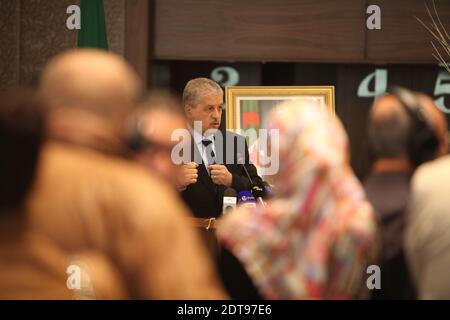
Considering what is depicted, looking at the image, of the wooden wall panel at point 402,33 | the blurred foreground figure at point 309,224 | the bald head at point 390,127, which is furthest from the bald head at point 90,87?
the wooden wall panel at point 402,33

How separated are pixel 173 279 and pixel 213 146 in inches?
83.1

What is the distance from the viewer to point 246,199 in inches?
133

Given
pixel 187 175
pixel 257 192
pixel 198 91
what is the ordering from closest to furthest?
pixel 187 175
pixel 257 192
pixel 198 91

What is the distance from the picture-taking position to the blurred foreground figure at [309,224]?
1.84 m

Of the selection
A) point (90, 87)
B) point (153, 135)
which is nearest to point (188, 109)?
point (153, 135)

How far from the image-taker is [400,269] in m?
2.06

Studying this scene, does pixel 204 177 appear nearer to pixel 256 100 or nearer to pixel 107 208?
pixel 256 100

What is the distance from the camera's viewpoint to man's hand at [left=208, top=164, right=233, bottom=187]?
134 inches

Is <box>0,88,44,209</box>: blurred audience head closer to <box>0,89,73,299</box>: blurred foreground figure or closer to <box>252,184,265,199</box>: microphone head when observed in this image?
<box>0,89,73,299</box>: blurred foreground figure

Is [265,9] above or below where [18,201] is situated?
above

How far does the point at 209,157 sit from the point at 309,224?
1726mm
